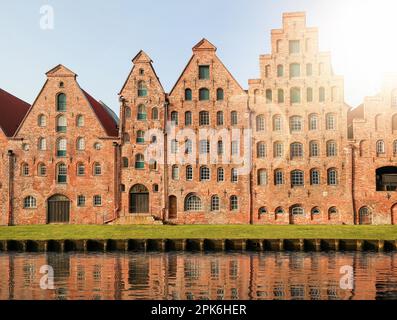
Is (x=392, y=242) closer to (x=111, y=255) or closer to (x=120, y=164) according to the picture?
(x=111, y=255)

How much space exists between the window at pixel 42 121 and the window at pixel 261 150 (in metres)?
21.6

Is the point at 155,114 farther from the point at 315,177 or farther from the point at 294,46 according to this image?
the point at 315,177

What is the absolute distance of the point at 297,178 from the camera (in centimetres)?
5025

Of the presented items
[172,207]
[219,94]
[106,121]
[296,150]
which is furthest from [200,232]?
[106,121]

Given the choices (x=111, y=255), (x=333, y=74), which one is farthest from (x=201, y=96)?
(x=111, y=255)

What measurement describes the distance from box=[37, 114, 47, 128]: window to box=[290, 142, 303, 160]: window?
2489 centimetres

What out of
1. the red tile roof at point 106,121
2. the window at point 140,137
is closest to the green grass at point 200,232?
the window at point 140,137

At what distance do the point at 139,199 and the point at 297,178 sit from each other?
51.2 feet

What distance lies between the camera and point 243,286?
22.3m

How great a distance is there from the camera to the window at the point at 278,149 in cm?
5044

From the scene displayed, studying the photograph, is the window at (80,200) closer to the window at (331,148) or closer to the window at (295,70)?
the window at (295,70)

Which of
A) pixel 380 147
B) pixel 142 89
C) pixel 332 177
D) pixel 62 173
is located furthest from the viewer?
pixel 62 173

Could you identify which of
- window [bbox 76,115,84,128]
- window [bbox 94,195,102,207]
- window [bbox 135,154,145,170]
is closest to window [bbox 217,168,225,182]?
window [bbox 135,154,145,170]

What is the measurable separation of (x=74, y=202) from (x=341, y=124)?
1065 inches
